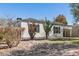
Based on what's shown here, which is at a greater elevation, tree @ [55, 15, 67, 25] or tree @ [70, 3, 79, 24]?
tree @ [70, 3, 79, 24]

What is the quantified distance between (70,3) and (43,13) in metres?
0.61

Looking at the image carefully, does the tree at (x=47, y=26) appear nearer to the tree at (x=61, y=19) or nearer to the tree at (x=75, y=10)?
the tree at (x=61, y=19)

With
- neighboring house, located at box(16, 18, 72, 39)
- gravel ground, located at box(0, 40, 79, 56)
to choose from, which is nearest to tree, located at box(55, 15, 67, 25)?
neighboring house, located at box(16, 18, 72, 39)

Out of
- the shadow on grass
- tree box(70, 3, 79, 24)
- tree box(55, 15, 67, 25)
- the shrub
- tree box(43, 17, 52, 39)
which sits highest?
tree box(70, 3, 79, 24)

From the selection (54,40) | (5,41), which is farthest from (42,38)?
(5,41)

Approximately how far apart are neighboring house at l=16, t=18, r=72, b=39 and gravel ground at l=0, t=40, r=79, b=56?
0.60 ft

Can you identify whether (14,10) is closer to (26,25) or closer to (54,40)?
(26,25)

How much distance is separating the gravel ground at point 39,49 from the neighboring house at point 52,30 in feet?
0.60

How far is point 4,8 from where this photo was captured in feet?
28.2

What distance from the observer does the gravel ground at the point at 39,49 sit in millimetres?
8602

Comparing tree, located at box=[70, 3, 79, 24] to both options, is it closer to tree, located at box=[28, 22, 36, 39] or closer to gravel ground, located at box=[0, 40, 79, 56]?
gravel ground, located at box=[0, 40, 79, 56]

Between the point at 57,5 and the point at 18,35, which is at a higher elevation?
the point at 57,5

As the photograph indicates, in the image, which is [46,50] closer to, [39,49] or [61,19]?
[39,49]

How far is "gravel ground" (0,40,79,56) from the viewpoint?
8.60 m
